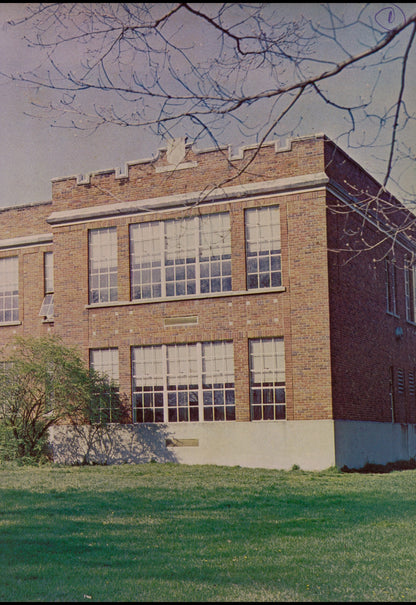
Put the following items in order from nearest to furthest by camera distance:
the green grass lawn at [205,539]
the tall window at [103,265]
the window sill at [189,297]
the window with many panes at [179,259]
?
the green grass lawn at [205,539]
the window sill at [189,297]
the window with many panes at [179,259]
the tall window at [103,265]

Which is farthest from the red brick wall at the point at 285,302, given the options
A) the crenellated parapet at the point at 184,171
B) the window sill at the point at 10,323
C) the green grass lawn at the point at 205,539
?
the green grass lawn at the point at 205,539

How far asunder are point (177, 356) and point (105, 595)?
55.3ft

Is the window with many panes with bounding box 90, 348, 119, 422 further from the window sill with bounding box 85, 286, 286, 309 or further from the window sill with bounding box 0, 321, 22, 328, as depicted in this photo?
the window sill with bounding box 0, 321, 22, 328

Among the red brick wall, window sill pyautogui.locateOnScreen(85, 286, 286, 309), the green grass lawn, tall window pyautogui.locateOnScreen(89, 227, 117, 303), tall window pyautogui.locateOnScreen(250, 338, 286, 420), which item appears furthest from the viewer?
tall window pyautogui.locateOnScreen(89, 227, 117, 303)

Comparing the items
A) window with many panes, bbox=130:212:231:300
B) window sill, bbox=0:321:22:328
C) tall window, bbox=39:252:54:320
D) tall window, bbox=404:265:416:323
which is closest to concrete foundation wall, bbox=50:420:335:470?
window with many panes, bbox=130:212:231:300

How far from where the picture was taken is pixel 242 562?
10664 millimetres

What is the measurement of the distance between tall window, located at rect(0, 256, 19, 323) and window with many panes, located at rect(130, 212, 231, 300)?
611cm

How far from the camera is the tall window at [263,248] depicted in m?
24.6

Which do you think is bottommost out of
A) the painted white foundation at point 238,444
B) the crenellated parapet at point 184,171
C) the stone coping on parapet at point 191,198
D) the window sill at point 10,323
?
the painted white foundation at point 238,444

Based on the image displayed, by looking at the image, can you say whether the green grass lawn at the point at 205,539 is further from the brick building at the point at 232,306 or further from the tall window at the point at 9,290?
the tall window at the point at 9,290

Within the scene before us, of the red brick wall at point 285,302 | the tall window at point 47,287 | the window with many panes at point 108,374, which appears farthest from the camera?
the tall window at point 47,287

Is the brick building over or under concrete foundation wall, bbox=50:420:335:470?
over

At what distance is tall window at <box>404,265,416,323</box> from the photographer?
32250 mm

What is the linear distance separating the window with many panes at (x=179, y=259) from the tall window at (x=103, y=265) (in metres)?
0.69
